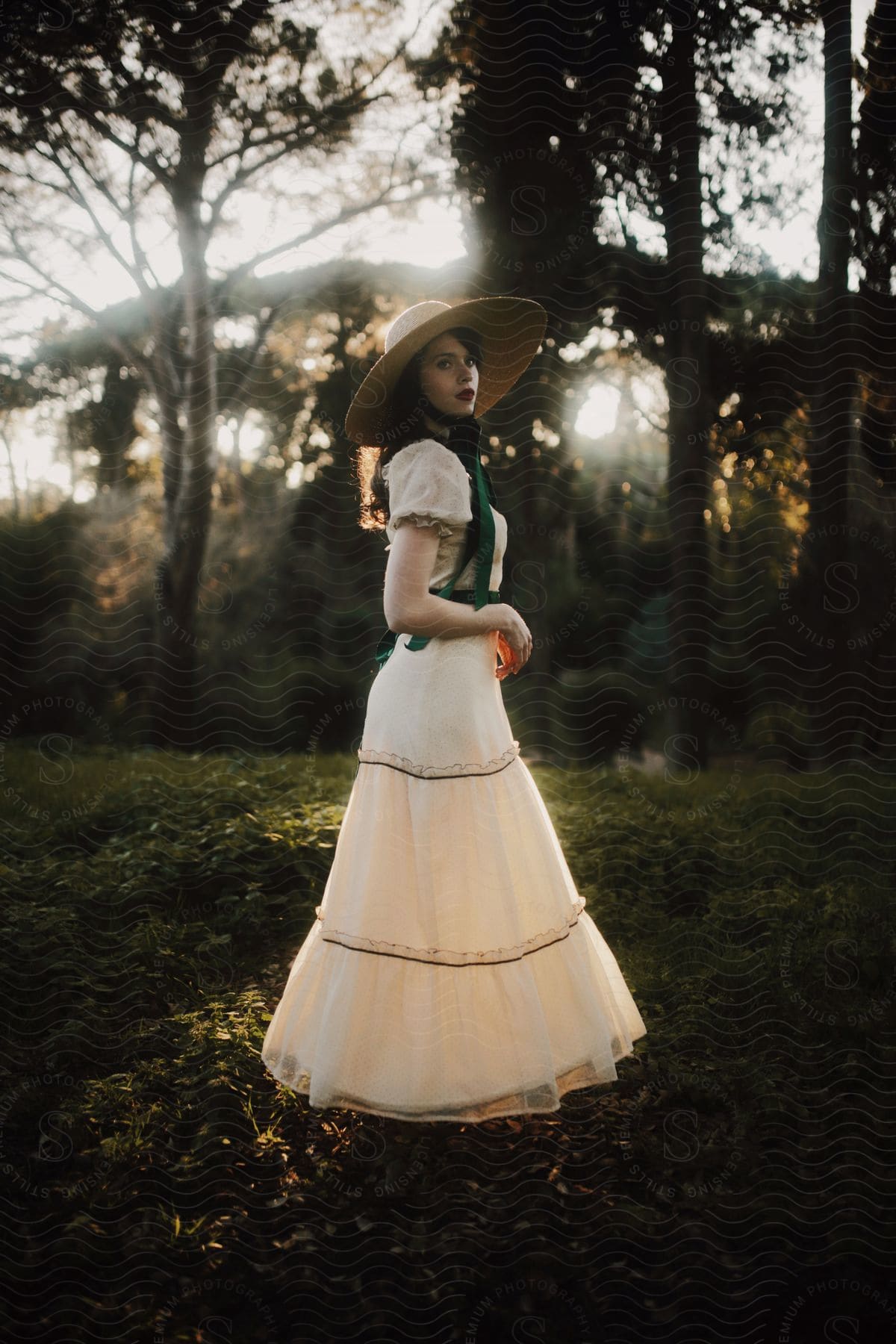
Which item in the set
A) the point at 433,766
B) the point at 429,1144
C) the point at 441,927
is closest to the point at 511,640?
the point at 433,766

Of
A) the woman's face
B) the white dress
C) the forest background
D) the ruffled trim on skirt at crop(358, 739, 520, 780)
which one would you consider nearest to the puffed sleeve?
the white dress

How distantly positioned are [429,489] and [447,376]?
380mm

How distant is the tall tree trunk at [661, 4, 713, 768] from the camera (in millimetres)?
6961

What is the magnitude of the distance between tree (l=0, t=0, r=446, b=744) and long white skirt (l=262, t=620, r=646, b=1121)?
662 centimetres

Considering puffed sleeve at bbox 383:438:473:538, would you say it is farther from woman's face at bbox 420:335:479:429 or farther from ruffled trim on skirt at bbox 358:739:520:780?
ruffled trim on skirt at bbox 358:739:520:780

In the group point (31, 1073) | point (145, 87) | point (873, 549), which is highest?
point (145, 87)

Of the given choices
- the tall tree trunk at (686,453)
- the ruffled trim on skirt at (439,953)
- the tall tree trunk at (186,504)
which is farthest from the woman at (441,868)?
the tall tree trunk at (186,504)

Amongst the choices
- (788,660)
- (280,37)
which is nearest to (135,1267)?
(788,660)

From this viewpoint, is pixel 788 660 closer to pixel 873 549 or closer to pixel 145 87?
pixel 873 549

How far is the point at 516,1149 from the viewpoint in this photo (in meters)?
2.51

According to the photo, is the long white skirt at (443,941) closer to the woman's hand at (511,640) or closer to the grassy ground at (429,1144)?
the woman's hand at (511,640)

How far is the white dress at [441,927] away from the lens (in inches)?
91.5

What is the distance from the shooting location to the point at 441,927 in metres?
2.37

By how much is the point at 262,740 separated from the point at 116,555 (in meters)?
2.57
